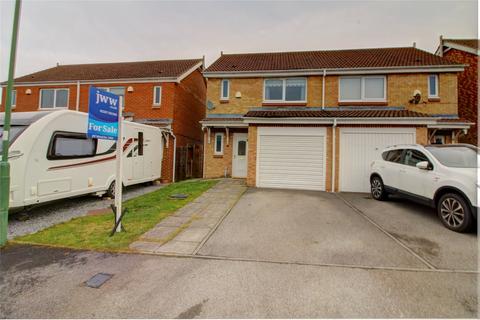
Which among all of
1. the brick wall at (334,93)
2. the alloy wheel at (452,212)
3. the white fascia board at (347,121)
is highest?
the brick wall at (334,93)

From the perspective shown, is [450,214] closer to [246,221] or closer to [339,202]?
[339,202]

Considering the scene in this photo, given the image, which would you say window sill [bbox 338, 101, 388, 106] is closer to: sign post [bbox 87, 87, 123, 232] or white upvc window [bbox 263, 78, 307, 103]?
white upvc window [bbox 263, 78, 307, 103]

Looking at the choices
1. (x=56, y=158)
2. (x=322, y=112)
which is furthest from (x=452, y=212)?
(x=56, y=158)

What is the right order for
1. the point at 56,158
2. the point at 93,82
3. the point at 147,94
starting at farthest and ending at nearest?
the point at 93,82 → the point at 147,94 → the point at 56,158

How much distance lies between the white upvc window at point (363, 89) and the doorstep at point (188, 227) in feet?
28.4

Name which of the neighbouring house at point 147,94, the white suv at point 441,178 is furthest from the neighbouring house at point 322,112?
the neighbouring house at point 147,94

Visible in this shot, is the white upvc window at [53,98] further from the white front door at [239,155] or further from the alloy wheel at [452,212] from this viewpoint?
the alloy wheel at [452,212]

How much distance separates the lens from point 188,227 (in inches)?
197

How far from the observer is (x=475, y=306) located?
8.14ft

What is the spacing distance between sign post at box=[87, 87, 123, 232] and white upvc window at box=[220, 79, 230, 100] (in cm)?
859

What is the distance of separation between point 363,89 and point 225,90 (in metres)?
7.70

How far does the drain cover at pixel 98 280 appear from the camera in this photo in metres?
2.85

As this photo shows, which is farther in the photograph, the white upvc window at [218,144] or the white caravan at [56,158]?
the white upvc window at [218,144]

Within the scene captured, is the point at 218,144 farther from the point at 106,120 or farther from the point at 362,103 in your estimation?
the point at 106,120
